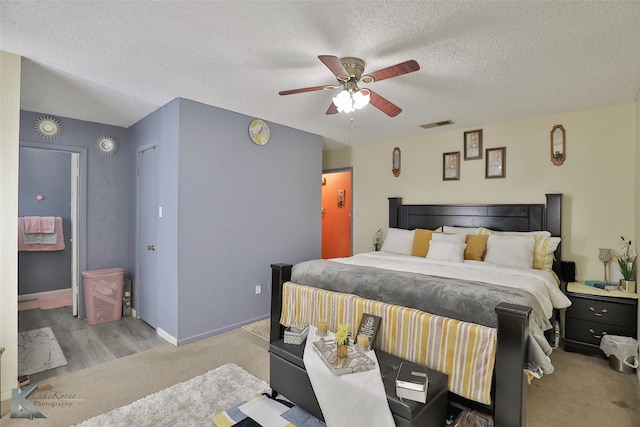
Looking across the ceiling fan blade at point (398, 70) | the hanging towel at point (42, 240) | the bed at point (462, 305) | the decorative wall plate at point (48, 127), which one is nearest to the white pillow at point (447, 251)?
the bed at point (462, 305)

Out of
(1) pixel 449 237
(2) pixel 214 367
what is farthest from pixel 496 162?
(2) pixel 214 367

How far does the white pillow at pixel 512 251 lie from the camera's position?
10.7 ft

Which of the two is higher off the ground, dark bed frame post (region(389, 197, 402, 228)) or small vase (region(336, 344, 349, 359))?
dark bed frame post (region(389, 197, 402, 228))

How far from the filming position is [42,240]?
4.98 metres

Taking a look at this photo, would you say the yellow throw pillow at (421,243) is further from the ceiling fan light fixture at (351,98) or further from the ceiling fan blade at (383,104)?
the ceiling fan light fixture at (351,98)

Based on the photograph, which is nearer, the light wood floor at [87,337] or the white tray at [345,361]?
the white tray at [345,361]

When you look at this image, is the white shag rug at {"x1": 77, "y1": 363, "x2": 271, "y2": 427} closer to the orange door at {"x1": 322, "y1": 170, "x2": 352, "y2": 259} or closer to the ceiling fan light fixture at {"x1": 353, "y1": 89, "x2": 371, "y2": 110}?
the ceiling fan light fixture at {"x1": 353, "y1": 89, "x2": 371, "y2": 110}

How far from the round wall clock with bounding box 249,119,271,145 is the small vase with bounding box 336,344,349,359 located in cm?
272

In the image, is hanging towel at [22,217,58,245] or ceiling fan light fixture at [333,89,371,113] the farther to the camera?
hanging towel at [22,217,58,245]

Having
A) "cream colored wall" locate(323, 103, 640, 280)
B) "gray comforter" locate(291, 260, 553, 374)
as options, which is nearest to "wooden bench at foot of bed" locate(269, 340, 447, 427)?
"gray comforter" locate(291, 260, 553, 374)

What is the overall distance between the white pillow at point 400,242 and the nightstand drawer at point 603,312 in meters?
Answer: 1.70

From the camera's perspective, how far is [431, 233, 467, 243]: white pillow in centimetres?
368

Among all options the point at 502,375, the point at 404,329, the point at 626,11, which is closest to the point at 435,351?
the point at 404,329

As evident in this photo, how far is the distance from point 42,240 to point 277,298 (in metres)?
4.30
